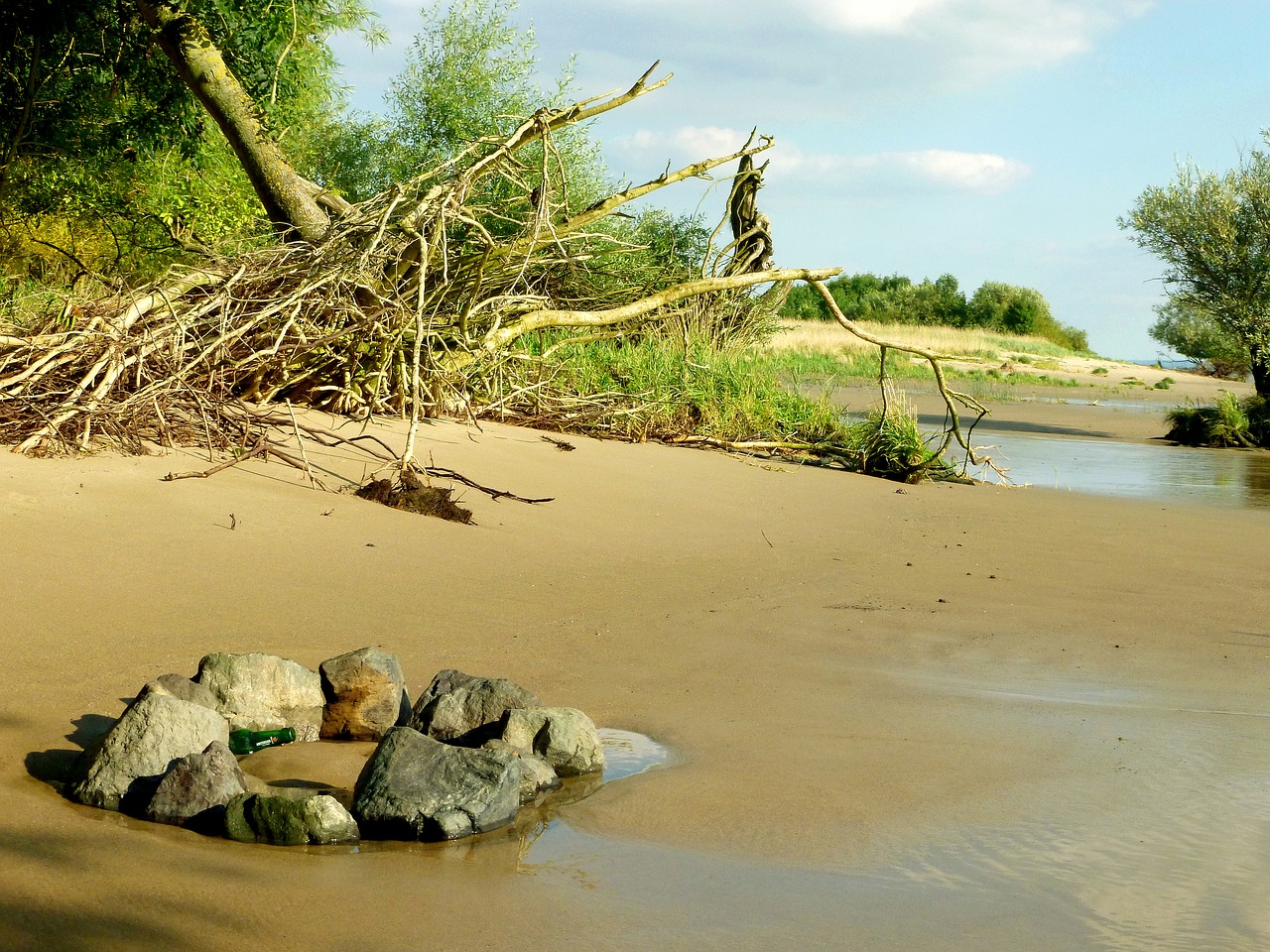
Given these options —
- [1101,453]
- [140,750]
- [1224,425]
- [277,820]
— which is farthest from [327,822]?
[1224,425]

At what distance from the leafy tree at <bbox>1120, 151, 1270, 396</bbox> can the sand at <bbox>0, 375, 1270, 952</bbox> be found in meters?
13.8

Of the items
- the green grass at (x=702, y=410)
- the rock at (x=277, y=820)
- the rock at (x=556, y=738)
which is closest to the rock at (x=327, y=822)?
the rock at (x=277, y=820)

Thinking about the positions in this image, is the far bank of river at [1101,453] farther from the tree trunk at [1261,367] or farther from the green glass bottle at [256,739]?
the green glass bottle at [256,739]

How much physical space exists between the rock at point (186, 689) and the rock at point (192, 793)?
34cm

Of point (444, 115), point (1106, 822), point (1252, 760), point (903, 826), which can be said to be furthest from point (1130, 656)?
point (444, 115)

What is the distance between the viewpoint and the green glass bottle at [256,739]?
2.67 meters

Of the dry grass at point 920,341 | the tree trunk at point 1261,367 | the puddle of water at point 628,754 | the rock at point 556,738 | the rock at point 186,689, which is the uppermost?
the dry grass at point 920,341

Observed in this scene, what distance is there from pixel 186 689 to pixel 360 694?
411 mm

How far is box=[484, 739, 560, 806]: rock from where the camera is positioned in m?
2.56

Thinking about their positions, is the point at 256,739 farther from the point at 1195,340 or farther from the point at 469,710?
the point at 1195,340

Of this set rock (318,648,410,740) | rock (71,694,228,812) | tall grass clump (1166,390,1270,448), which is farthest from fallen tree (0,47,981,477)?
tall grass clump (1166,390,1270,448)

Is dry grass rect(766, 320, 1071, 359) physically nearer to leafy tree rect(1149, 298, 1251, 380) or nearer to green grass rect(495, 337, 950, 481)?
leafy tree rect(1149, 298, 1251, 380)

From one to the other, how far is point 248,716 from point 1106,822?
199 centimetres

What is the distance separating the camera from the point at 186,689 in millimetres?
2672
